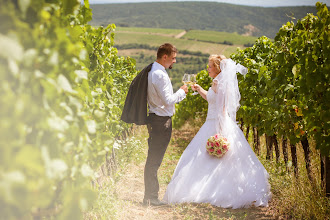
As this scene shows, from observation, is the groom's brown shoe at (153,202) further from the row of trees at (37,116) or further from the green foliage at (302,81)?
the row of trees at (37,116)

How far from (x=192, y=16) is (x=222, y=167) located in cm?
8555

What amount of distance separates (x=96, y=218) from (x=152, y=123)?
1562mm

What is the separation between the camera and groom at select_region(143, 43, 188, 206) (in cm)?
415

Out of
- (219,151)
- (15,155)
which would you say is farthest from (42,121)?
(219,151)

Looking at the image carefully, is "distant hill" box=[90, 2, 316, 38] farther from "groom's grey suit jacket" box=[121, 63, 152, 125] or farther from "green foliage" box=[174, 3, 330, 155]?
"groom's grey suit jacket" box=[121, 63, 152, 125]

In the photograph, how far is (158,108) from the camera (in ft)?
13.9

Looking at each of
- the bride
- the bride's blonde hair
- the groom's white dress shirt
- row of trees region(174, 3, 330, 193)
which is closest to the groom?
the groom's white dress shirt

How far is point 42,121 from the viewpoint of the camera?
144 cm

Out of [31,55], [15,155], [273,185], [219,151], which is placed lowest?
[273,185]

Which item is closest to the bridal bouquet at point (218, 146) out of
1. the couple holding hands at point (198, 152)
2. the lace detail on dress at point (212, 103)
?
the couple holding hands at point (198, 152)

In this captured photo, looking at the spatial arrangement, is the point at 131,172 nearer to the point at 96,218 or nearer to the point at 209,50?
the point at 96,218

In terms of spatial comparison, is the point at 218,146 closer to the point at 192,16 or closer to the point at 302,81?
the point at 302,81

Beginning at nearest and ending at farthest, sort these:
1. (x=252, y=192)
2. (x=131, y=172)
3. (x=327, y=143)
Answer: (x=327, y=143)
(x=252, y=192)
(x=131, y=172)

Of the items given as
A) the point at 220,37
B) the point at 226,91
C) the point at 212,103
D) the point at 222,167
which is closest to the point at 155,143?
the point at 222,167
